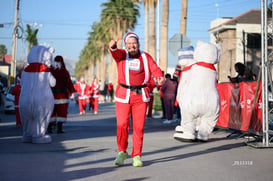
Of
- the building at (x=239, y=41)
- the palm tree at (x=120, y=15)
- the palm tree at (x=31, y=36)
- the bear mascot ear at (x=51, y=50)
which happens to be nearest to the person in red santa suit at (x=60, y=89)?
the bear mascot ear at (x=51, y=50)

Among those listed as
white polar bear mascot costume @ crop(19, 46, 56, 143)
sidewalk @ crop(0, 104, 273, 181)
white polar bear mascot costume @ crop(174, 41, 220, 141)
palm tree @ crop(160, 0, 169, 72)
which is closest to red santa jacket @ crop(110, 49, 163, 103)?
sidewalk @ crop(0, 104, 273, 181)

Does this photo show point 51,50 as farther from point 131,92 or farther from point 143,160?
point 143,160

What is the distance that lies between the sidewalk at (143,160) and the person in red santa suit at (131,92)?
1.29 feet

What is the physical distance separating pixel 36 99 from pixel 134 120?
11.2 ft

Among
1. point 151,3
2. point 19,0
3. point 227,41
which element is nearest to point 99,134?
point 151,3

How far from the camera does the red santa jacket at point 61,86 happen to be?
11.7m

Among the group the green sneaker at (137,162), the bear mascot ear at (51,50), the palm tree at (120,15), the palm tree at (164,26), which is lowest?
the green sneaker at (137,162)

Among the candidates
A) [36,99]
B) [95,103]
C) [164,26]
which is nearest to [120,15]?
[164,26]

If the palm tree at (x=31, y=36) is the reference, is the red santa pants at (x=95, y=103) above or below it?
below

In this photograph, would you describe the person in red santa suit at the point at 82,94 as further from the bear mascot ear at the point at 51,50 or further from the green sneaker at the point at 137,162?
the green sneaker at the point at 137,162

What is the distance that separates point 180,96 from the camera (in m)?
10.2

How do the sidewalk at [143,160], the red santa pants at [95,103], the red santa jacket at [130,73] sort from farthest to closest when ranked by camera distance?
the red santa pants at [95,103] → the red santa jacket at [130,73] → the sidewalk at [143,160]

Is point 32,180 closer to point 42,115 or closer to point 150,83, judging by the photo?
point 150,83

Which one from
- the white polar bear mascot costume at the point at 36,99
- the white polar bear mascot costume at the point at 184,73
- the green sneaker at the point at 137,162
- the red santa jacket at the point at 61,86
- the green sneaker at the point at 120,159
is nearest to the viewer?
the green sneaker at the point at 137,162
